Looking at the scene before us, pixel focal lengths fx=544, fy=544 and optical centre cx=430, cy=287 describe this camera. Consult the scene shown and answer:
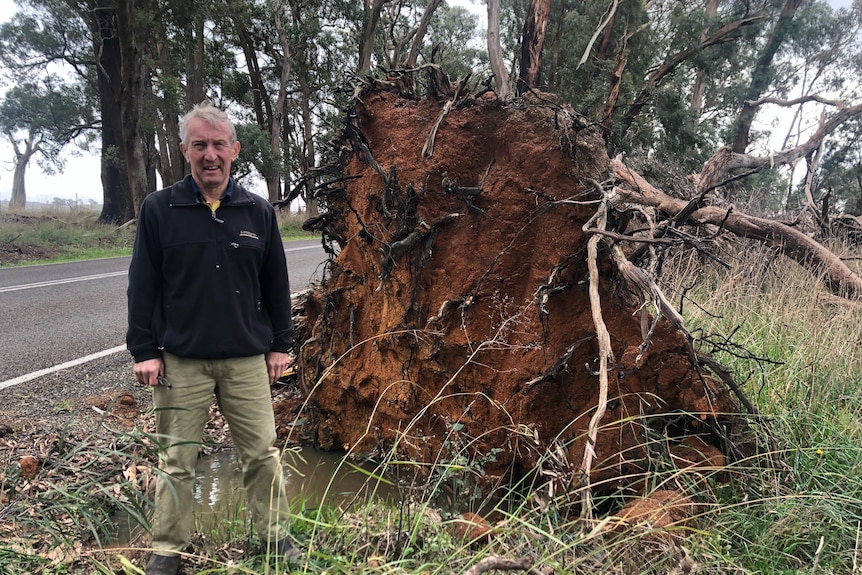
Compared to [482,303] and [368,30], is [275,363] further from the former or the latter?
[368,30]

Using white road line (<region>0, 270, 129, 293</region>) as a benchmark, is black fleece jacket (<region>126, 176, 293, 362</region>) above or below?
above

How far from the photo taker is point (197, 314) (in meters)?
2.30

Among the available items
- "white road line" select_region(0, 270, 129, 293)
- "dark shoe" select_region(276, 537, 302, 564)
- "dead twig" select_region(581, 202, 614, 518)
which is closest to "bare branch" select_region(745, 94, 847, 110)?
"dead twig" select_region(581, 202, 614, 518)

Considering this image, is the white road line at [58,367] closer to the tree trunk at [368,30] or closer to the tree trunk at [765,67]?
the tree trunk at [765,67]

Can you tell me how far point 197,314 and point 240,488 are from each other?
1509 millimetres

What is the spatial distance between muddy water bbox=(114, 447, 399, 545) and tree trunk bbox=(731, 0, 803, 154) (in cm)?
1580

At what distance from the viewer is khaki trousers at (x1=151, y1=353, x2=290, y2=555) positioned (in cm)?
227

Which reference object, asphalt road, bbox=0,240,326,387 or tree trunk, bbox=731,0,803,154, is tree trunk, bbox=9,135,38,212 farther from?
tree trunk, bbox=731,0,803,154

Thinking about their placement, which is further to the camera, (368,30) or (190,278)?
(368,30)

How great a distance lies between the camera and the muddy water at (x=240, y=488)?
2.83 metres

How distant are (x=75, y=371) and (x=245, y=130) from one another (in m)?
16.9

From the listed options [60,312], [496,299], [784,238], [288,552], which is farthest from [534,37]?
[288,552]

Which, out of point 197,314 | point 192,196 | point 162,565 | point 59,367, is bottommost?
point 162,565

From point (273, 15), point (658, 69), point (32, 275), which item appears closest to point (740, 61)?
point (658, 69)
